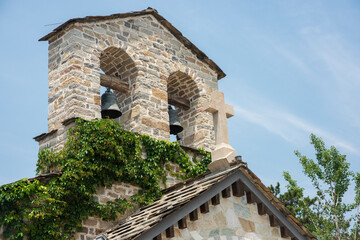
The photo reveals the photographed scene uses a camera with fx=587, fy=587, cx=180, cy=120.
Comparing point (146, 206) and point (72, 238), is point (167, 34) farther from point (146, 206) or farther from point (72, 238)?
point (72, 238)

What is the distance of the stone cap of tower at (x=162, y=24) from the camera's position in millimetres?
11398

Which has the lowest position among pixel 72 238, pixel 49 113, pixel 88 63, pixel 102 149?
pixel 72 238

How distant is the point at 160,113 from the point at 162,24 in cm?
223

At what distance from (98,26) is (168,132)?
8.22 feet

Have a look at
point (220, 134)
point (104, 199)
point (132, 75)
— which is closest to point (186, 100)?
point (132, 75)

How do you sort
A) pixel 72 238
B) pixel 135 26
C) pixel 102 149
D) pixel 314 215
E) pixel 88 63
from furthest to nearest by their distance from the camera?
1. pixel 314 215
2. pixel 135 26
3. pixel 88 63
4. pixel 102 149
5. pixel 72 238

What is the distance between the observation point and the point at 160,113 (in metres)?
11.7

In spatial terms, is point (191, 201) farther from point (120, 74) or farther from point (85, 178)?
point (120, 74)

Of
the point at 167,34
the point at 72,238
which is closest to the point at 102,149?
the point at 72,238

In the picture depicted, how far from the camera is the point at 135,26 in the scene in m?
12.2

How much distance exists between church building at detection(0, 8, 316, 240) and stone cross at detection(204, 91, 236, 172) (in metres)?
0.02

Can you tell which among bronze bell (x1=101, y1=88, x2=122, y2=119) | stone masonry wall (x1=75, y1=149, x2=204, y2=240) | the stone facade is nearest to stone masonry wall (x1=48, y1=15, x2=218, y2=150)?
bronze bell (x1=101, y1=88, x2=122, y2=119)

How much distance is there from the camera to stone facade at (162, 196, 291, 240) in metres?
8.67

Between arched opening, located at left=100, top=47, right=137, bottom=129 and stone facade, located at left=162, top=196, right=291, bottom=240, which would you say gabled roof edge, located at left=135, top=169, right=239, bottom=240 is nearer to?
stone facade, located at left=162, top=196, right=291, bottom=240
